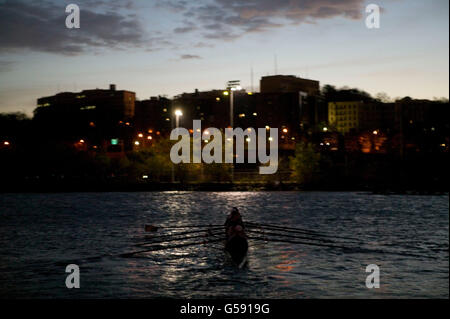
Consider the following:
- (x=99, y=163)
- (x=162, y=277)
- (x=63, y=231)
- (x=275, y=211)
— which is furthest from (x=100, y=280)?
(x=99, y=163)

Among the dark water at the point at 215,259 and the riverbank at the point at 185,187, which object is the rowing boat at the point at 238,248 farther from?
the riverbank at the point at 185,187

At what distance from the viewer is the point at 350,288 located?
24.7 meters

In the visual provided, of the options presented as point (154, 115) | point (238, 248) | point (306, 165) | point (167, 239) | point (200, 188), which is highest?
point (154, 115)

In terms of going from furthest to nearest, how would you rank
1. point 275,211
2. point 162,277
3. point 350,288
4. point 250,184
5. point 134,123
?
point 134,123 < point 250,184 < point 275,211 < point 162,277 < point 350,288

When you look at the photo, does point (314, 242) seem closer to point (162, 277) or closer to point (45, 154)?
point (162, 277)

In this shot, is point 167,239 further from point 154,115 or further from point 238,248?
point 154,115

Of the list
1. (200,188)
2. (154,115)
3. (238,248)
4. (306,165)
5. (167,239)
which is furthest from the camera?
(154,115)

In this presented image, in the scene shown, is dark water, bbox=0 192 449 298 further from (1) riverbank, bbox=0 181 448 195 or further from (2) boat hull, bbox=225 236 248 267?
(1) riverbank, bbox=0 181 448 195

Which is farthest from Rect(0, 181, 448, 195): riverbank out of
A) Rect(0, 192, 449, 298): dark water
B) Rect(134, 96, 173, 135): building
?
Rect(134, 96, 173, 135): building

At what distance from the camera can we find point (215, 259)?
30969mm

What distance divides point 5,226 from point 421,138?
9062cm

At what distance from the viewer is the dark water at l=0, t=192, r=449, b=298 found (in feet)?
79.3

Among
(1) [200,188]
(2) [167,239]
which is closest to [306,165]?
(1) [200,188]

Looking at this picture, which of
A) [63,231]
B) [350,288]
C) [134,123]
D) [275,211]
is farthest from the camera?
[134,123]
